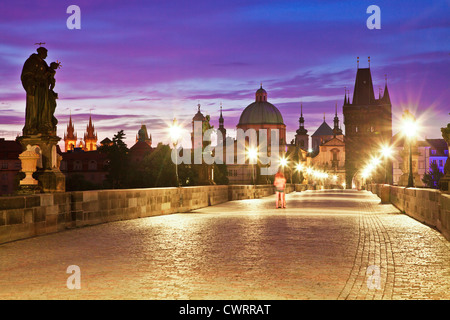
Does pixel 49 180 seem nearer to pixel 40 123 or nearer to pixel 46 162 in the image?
pixel 46 162

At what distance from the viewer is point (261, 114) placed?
15250cm

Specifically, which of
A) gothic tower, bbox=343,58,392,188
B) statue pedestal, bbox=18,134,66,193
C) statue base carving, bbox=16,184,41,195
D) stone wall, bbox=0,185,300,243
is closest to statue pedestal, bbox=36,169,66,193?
statue pedestal, bbox=18,134,66,193

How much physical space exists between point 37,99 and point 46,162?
1741mm

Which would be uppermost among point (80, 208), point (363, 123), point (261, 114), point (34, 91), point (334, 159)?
point (261, 114)

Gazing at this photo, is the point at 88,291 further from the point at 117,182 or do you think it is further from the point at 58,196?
the point at 117,182

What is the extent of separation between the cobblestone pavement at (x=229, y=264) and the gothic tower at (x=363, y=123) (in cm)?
15157

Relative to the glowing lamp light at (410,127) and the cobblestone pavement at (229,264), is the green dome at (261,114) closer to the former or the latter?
the glowing lamp light at (410,127)

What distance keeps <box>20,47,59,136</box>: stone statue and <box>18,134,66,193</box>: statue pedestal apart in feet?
0.56

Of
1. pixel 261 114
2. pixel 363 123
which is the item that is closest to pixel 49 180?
pixel 261 114

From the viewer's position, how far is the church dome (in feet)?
499

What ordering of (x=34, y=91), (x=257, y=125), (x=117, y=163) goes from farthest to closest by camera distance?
(x=257, y=125) → (x=117, y=163) → (x=34, y=91)

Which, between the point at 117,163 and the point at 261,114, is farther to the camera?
the point at 261,114

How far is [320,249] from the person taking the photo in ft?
33.8

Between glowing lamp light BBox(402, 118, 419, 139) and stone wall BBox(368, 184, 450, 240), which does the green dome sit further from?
stone wall BBox(368, 184, 450, 240)
